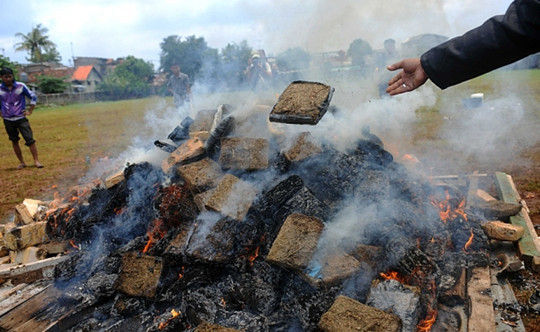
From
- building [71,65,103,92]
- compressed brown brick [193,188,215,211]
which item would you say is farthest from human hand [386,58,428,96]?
building [71,65,103,92]

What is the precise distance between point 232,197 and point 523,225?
3.23 meters

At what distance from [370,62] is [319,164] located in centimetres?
690

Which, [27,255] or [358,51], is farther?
[358,51]

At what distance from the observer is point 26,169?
8578 mm

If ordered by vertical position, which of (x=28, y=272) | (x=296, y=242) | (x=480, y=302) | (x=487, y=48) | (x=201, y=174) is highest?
(x=487, y=48)

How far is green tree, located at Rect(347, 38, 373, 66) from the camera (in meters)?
9.67

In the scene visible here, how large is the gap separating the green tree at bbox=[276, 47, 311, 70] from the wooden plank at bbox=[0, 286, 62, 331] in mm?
8301

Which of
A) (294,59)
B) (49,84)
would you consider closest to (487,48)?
(294,59)

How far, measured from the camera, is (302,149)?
150 inches

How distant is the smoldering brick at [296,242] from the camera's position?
2.84m

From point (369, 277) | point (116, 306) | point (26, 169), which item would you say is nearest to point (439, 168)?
point (369, 277)

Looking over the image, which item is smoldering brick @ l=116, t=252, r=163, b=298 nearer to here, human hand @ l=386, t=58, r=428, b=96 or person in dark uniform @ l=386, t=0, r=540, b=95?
human hand @ l=386, t=58, r=428, b=96

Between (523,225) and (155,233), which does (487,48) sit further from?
(155,233)

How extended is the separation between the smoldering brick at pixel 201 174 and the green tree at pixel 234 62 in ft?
20.4
